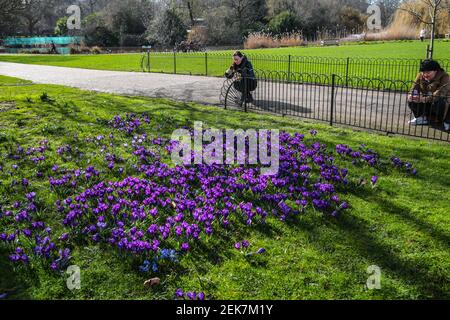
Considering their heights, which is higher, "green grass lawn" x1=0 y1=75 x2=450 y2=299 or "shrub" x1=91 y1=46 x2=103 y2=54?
"shrub" x1=91 y1=46 x2=103 y2=54

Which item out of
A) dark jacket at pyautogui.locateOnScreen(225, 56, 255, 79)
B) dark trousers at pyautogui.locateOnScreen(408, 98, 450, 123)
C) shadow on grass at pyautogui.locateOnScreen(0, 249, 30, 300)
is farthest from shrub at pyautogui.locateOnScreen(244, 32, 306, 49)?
shadow on grass at pyautogui.locateOnScreen(0, 249, 30, 300)

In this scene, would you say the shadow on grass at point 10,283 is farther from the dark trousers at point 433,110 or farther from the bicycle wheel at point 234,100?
the bicycle wheel at point 234,100

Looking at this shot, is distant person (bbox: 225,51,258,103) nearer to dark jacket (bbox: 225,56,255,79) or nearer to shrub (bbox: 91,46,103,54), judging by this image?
dark jacket (bbox: 225,56,255,79)

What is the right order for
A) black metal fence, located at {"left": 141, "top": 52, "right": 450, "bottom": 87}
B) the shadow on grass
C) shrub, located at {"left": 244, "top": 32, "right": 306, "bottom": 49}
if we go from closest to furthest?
the shadow on grass
black metal fence, located at {"left": 141, "top": 52, "right": 450, "bottom": 87}
shrub, located at {"left": 244, "top": 32, "right": 306, "bottom": 49}

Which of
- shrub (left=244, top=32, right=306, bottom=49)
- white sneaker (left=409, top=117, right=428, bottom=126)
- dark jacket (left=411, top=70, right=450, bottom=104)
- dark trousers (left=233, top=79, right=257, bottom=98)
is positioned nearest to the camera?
dark jacket (left=411, top=70, right=450, bottom=104)

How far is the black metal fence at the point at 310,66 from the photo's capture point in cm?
1639

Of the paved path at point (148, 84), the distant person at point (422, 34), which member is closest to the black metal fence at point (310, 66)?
the paved path at point (148, 84)

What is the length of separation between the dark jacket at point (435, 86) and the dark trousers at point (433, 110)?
135 mm

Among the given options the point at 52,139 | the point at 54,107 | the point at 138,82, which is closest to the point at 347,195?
the point at 52,139

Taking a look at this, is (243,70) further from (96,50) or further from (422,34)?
(96,50)

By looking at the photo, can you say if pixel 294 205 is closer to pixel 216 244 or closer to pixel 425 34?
pixel 216 244

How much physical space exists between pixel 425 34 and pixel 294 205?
36.0m

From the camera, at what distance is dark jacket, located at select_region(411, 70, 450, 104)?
848 centimetres
